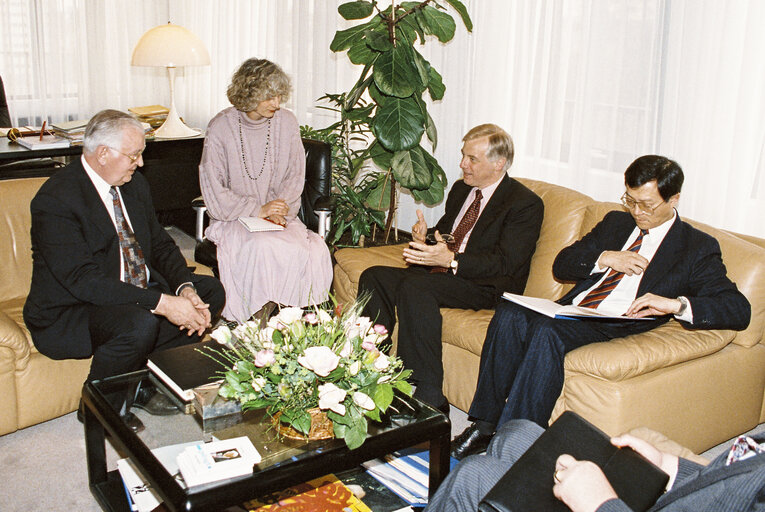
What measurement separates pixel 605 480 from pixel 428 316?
5.09ft

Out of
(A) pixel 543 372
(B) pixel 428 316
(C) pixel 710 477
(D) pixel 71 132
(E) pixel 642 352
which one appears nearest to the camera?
(C) pixel 710 477

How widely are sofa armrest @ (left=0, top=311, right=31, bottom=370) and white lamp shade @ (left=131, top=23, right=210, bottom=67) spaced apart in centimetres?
253

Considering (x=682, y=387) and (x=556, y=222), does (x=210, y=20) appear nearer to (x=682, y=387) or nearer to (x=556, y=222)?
(x=556, y=222)

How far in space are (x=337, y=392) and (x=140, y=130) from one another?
1.50 metres

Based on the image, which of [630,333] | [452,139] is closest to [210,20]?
[452,139]

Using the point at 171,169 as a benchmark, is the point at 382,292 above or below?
below

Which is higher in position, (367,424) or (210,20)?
(210,20)

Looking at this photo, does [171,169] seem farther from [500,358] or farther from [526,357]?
[526,357]

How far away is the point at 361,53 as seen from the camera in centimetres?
390

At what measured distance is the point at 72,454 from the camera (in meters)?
2.75

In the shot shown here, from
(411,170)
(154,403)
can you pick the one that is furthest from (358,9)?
(154,403)

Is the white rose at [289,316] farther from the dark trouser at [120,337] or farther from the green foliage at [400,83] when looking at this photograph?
the green foliage at [400,83]

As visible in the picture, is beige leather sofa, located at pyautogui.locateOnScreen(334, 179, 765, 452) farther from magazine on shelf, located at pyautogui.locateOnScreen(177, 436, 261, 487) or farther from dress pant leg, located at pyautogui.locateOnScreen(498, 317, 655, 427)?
magazine on shelf, located at pyautogui.locateOnScreen(177, 436, 261, 487)

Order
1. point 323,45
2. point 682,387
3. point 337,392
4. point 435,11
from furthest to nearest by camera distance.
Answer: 1. point 323,45
2. point 435,11
3. point 682,387
4. point 337,392
